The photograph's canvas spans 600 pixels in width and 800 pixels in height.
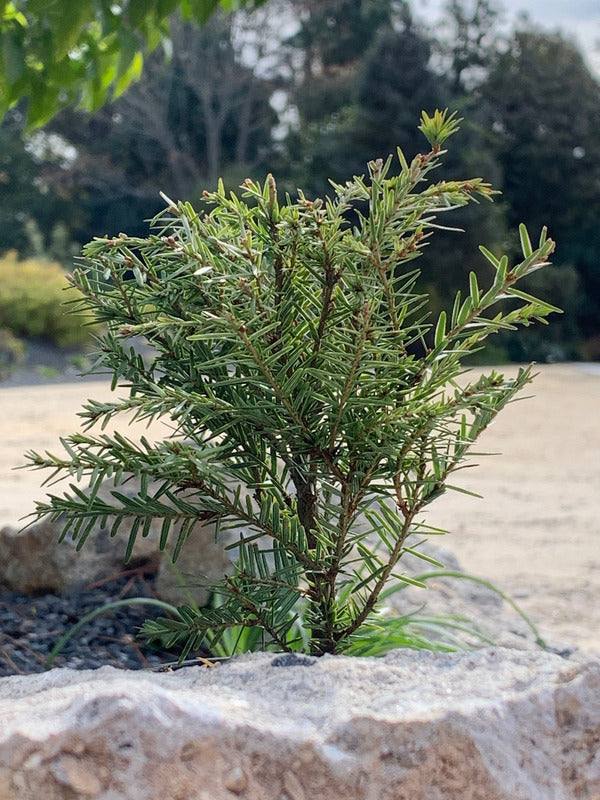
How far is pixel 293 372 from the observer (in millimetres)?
1272

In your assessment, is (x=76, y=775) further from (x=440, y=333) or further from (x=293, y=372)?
(x=440, y=333)

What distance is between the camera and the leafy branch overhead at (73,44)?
2.43m

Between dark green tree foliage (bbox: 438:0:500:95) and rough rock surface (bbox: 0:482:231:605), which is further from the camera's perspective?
Result: dark green tree foliage (bbox: 438:0:500:95)

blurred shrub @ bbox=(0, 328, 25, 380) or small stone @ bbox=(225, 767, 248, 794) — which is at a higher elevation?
blurred shrub @ bbox=(0, 328, 25, 380)

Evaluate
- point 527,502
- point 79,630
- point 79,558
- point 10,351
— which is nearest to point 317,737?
point 79,630

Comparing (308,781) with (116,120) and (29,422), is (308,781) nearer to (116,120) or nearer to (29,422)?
(29,422)

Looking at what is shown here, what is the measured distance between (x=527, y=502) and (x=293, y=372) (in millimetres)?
5298

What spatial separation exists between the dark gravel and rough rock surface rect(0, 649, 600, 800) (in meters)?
1.15

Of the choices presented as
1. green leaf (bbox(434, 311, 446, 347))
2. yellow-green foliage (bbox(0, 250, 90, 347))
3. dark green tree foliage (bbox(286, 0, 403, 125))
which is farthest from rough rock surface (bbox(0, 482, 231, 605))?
dark green tree foliage (bbox(286, 0, 403, 125))

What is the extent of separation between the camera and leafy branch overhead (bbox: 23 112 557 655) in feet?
3.95

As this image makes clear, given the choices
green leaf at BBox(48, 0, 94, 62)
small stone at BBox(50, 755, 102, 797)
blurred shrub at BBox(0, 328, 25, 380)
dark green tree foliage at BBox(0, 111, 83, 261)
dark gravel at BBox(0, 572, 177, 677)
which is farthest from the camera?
dark green tree foliage at BBox(0, 111, 83, 261)

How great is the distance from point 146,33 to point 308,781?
270 cm

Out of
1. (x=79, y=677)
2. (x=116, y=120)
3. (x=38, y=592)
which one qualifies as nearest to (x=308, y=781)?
(x=79, y=677)

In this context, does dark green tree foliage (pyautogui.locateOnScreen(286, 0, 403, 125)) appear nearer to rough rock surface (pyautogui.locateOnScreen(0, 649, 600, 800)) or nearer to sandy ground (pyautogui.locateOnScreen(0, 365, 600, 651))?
sandy ground (pyautogui.locateOnScreen(0, 365, 600, 651))
